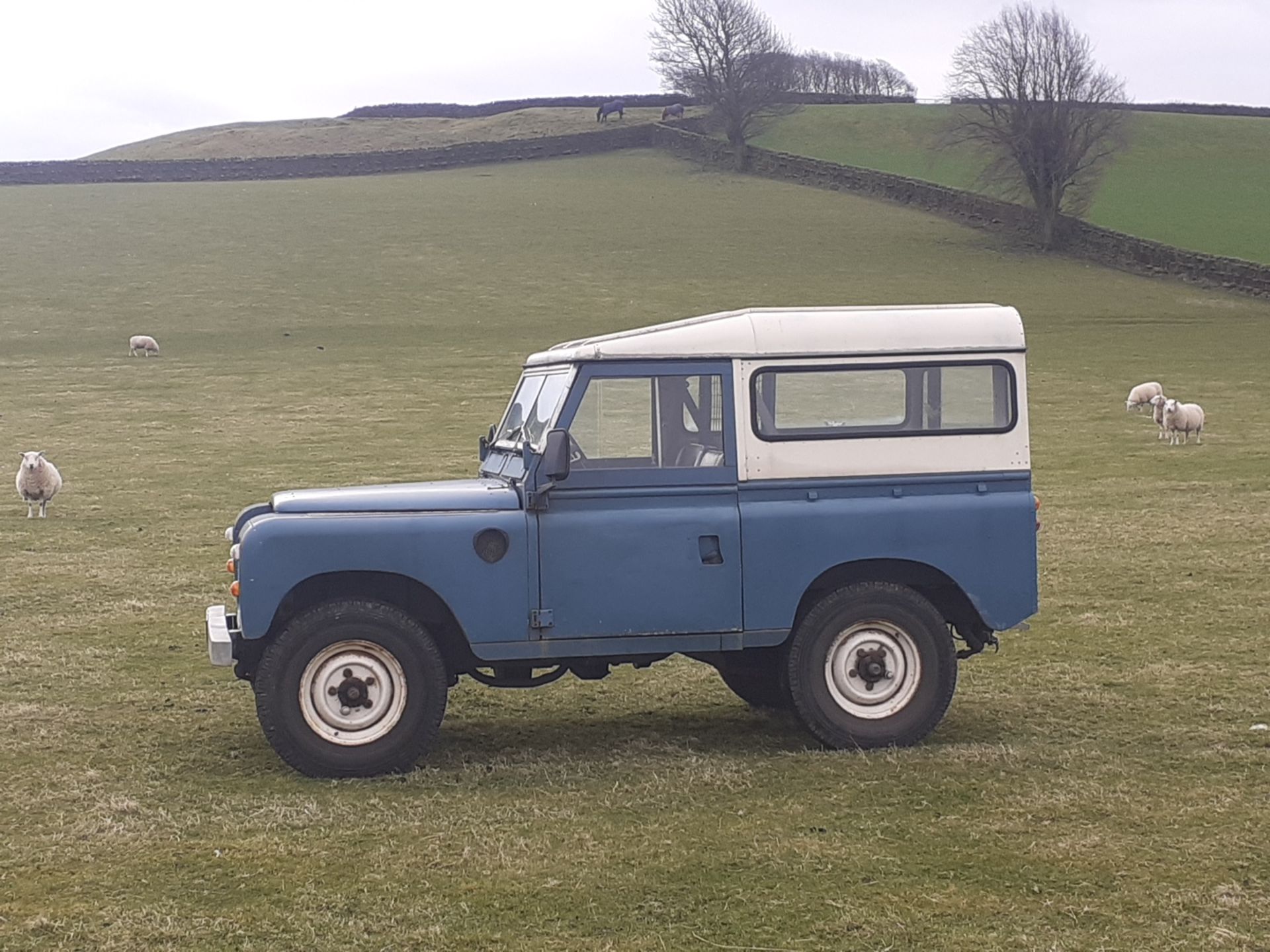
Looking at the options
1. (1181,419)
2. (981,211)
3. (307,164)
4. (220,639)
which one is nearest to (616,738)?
(220,639)

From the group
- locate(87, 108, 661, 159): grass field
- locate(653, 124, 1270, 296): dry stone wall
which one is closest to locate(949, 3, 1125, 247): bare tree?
locate(653, 124, 1270, 296): dry stone wall

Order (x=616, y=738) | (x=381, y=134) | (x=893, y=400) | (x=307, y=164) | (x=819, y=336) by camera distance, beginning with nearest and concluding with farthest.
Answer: (x=819, y=336) → (x=893, y=400) → (x=616, y=738) → (x=307, y=164) → (x=381, y=134)

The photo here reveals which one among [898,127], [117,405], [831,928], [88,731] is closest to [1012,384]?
[831,928]

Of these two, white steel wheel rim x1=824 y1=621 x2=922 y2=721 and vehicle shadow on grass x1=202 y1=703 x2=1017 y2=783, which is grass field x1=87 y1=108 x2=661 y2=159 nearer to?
vehicle shadow on grass x1=202 y1=703 x2=1017 y2=783

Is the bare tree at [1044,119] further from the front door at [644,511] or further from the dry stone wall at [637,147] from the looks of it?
the front door at [644,511]

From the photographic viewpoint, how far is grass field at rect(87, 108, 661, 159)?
84.3m

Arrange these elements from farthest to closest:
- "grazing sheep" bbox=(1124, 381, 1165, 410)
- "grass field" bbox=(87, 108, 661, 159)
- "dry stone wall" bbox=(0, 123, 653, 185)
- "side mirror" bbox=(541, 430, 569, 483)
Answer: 1. "grass field" bbox=(87, 108, 661, 159)
2. "dry stone wall" bbox=(0, 123, 653, 185)
3. "grazing sheep" bbox=(1124, 381, 1165, 410)
4. "side mirror" bbox=(541, 430, 569, 483)

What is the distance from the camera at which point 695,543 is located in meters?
7.60

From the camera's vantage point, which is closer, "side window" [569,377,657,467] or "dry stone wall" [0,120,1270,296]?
"side window" [569,377,657,467]

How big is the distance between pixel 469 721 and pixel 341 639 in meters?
1.75

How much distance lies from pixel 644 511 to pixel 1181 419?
18375 millimetres

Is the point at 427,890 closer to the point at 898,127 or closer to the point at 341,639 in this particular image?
the point at 341,639

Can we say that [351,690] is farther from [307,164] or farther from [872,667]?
[307,164]

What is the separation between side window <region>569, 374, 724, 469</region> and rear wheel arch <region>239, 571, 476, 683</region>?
119cm
